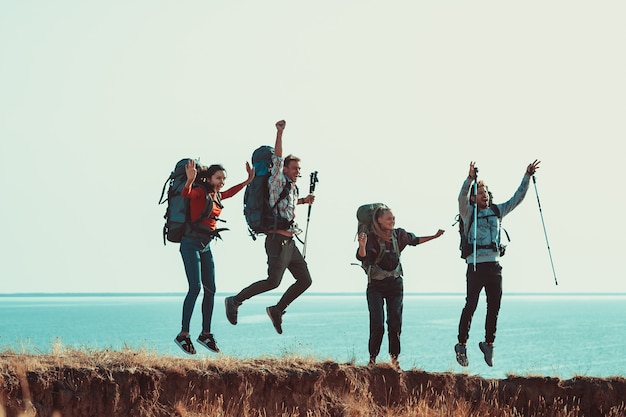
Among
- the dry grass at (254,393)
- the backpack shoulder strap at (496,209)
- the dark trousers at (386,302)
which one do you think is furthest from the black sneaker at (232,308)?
the backpack shoulder strap at (496,209)

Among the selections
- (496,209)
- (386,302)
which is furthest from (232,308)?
(496,209)

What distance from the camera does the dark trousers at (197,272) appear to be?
1268cm

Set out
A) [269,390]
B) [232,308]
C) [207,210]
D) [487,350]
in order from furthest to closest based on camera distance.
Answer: [487,350] → [232,308] → [269,390] → [207,210]

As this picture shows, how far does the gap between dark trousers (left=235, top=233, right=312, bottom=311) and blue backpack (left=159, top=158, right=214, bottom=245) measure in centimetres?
96

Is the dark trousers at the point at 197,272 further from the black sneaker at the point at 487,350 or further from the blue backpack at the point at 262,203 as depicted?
the black sneaker at the point at 487,350

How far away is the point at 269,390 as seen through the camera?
13055 mm

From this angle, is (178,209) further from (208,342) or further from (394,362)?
(394,362)

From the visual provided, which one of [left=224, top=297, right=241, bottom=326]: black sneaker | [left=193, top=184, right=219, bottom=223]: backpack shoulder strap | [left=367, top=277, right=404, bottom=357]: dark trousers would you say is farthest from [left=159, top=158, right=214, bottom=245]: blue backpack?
[left=367, top=277, right=404, bottom=357]: dark trousers

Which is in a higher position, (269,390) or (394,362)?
(394,362)

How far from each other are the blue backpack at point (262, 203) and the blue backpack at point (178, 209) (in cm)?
59

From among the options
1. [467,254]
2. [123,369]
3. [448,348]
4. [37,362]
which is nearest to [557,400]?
[467,254]

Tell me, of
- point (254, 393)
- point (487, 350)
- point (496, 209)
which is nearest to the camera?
point (254, 393)

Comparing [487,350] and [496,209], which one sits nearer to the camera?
[487,350]

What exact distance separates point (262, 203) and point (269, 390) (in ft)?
7.73
